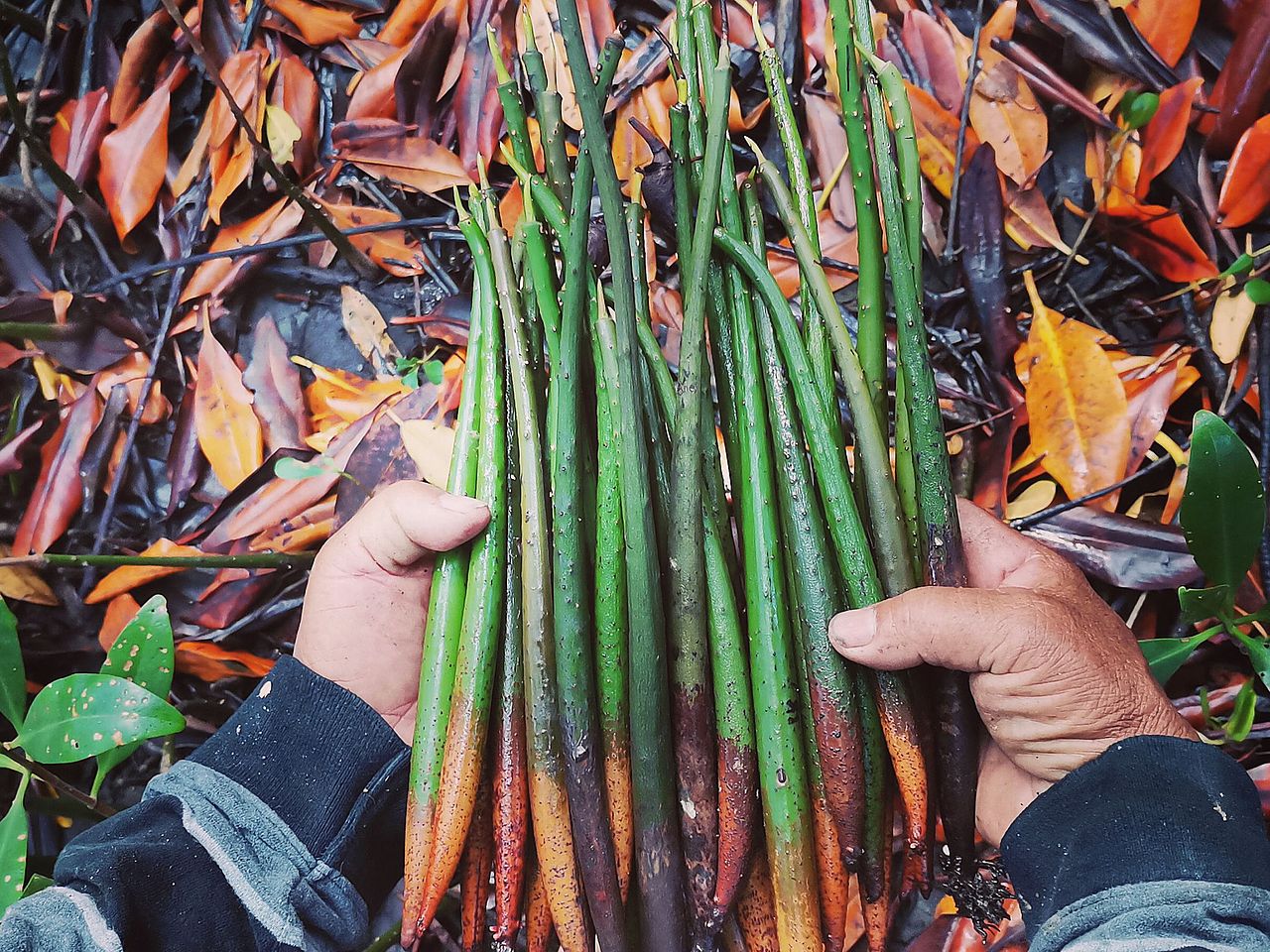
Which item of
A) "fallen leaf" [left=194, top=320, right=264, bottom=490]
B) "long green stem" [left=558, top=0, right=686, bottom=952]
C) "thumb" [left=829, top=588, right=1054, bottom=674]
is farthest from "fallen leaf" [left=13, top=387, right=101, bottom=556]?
"thumb" [left=829, top=588, right=1054, bottom=674]

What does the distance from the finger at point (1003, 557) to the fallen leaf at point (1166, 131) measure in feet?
1.86

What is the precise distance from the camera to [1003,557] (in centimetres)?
88

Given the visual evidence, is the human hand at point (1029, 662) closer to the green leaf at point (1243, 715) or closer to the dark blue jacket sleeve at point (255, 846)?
the green leaf at point (1243, 715)

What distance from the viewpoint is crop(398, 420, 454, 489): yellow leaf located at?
111 centimetres

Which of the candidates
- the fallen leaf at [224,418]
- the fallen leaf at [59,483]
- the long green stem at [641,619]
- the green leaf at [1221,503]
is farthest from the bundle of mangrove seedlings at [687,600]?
the fallen leaf at [59,483]

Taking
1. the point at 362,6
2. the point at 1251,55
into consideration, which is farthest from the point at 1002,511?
the point at 362,6

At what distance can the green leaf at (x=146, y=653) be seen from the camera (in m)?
1.00

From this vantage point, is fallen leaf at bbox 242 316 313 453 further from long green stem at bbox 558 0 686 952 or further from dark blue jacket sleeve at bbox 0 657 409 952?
long green stem at bbox 558 0 686 952

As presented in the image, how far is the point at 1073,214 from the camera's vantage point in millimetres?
1157

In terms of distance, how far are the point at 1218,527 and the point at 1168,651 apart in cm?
→ 17

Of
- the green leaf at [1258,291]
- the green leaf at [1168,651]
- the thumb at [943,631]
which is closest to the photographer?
the thumb at [943,631]

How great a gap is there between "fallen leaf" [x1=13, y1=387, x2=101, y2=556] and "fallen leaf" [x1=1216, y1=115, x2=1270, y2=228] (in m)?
1.68

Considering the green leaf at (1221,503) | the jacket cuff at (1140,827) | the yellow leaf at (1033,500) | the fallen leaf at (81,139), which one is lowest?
the jacket cuff at (1140,827)

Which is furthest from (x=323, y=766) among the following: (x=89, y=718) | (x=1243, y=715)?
(x=1243, y=715)
